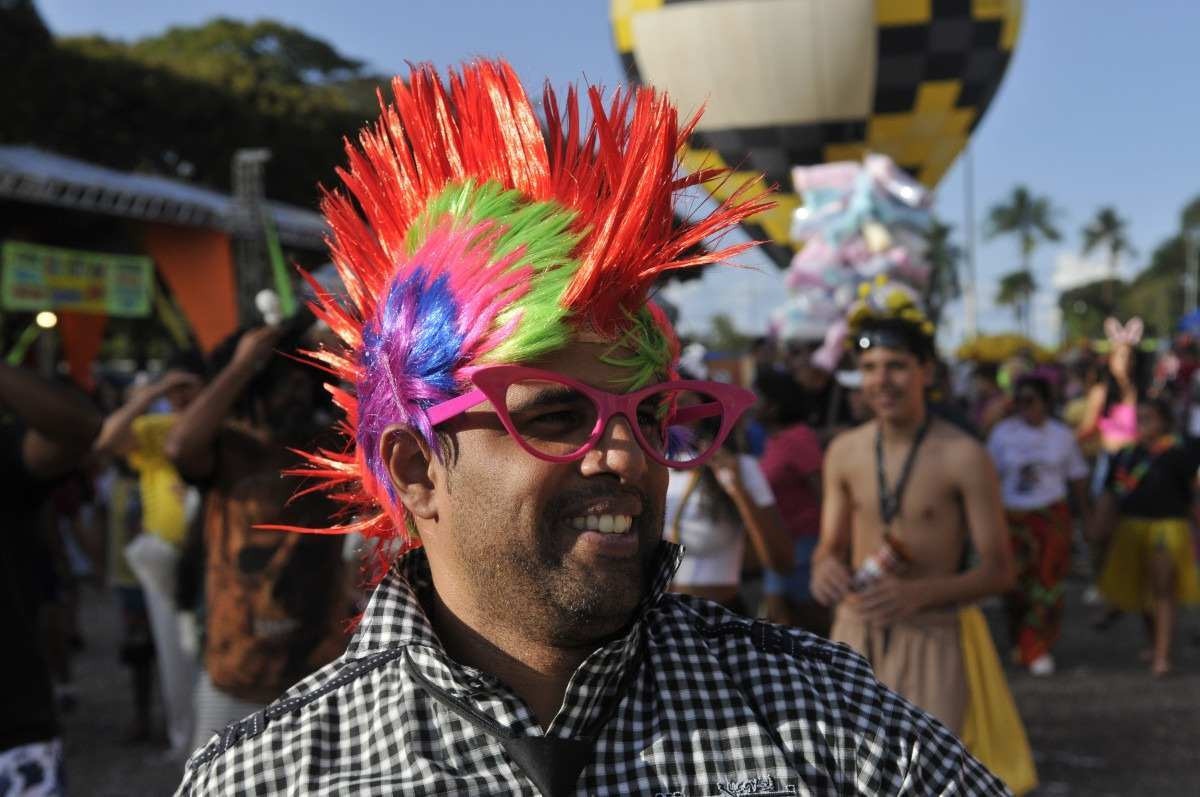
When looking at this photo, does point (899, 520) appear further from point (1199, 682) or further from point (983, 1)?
point (983, 1)

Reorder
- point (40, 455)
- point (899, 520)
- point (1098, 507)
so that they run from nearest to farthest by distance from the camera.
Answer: point (40, 455) → point (899, 520) → point (1098, 507)

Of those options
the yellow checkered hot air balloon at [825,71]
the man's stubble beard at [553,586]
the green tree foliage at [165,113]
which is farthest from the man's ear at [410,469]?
the green tree foliage at [165,113]

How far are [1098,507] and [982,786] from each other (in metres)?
7.42

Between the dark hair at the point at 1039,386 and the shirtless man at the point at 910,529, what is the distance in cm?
441

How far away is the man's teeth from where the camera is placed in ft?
5.24

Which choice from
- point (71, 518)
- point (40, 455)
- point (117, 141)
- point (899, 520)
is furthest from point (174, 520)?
point (117, 141)

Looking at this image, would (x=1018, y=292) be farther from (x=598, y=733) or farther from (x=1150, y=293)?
(x=598, y=733)

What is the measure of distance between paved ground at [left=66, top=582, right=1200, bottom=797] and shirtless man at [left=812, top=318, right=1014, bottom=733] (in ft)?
5.73

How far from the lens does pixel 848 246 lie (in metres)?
8.52

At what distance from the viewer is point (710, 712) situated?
1633 millimetres

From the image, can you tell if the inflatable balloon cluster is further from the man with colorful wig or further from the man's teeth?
the man's teeth

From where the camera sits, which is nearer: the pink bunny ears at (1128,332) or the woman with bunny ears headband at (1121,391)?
the woman with bunny ears headband at (1121,391)

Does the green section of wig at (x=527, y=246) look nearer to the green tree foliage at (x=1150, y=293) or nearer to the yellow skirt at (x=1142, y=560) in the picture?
the yellow skirt at (x=1142, y=560)

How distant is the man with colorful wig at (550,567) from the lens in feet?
5.16
